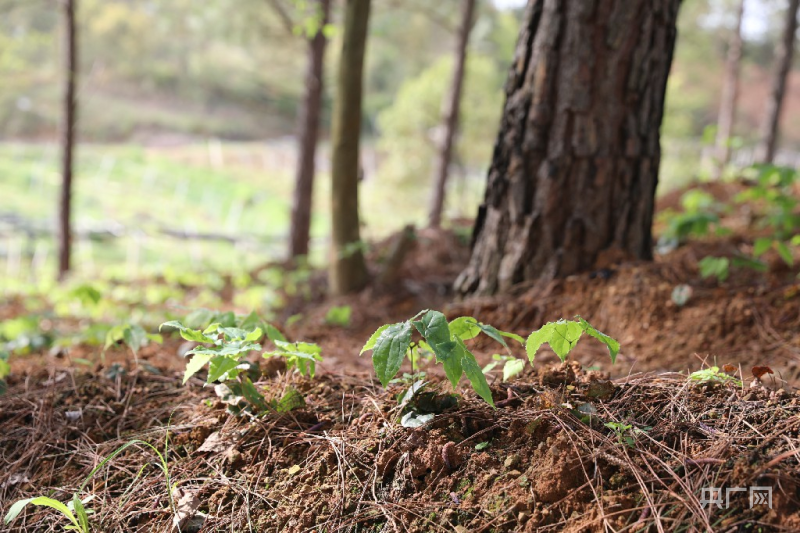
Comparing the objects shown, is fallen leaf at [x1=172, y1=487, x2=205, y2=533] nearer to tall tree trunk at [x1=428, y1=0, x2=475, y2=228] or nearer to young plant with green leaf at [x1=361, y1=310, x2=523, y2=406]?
young plant with green leaf at [x1=361, y1=310, x2=523, y2=406]

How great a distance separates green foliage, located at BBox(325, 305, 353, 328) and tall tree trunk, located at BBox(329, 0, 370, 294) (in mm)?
618

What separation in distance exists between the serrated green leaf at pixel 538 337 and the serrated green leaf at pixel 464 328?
134 mm

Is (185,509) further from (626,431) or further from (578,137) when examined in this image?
(578,137)

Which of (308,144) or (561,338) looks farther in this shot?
(308,144)

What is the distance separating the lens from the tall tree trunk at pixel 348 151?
140 inches

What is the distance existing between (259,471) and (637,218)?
2115mm

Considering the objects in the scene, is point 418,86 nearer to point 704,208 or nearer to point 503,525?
point 704,208

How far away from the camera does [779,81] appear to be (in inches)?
295

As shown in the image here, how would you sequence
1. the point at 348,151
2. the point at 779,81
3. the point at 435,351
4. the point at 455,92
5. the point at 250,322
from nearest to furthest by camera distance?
the point at 435,351 → the point at 250,322 → the point at 348,151 → the point at 779,81 → the point at 455,92

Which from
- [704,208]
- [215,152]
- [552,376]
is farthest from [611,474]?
[215,152]

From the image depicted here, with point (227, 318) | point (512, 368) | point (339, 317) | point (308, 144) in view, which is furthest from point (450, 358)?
point (308, 144)

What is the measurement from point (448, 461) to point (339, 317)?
1.98 m

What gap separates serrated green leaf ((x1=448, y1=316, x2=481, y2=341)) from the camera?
1409mm

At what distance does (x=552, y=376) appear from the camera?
5.08 ft
